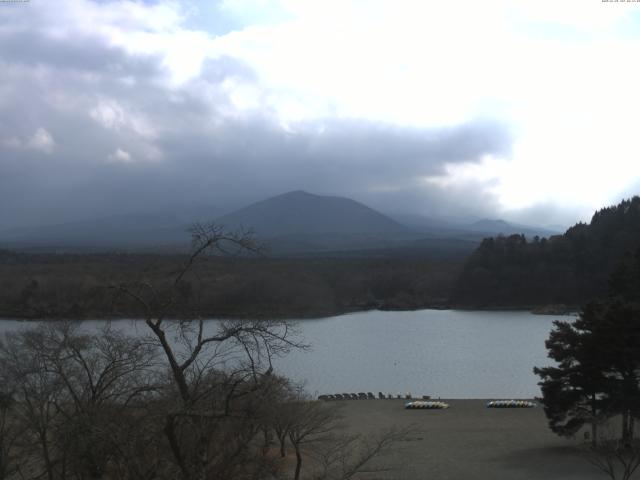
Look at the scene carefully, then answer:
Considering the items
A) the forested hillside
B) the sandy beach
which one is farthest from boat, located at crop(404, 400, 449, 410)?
the forested hillside

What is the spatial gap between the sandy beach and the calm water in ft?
8.85

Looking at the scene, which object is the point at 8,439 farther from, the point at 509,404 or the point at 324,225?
the point at 324,225

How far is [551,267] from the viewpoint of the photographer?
47.5 m

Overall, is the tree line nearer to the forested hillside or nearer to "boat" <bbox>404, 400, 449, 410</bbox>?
"boat" <bbox>404, 400, 449, 410</bbox>

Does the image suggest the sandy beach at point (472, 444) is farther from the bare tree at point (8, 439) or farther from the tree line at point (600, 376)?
the bare tree at point (8, 439)

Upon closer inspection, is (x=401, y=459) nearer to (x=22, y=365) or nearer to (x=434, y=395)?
(x=22, y=365)

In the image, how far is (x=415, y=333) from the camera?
32719mm

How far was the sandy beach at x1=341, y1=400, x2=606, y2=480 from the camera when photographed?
1023cm

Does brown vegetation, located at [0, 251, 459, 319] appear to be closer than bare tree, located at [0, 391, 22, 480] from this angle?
No

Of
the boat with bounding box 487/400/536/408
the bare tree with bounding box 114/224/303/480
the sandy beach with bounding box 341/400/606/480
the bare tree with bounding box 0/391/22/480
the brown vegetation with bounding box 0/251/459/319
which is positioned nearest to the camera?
the bare tree with bounding box 114/224/303/480

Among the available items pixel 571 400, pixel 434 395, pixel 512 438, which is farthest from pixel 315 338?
pixel 571 400

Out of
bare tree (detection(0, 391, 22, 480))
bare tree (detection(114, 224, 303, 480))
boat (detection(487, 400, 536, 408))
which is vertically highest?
bare tree (detection(114, 224, 303, 480))

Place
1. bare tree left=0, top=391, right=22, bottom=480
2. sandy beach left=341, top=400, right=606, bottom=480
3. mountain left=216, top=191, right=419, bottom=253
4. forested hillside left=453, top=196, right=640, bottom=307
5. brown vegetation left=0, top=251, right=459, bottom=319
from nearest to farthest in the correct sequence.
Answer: bare tree left=0, top=391, right=22, bottom=480
sandy beach left=341, top=400, right=606, bottom=480
brown vegetation left=0, top=251, right=459, bottom=319
forested hillside left=453, top=196, right=640, bottom=307
mountain left=216, top=191, right=419, bottom=253

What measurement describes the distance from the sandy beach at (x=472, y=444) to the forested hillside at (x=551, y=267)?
3202cm
